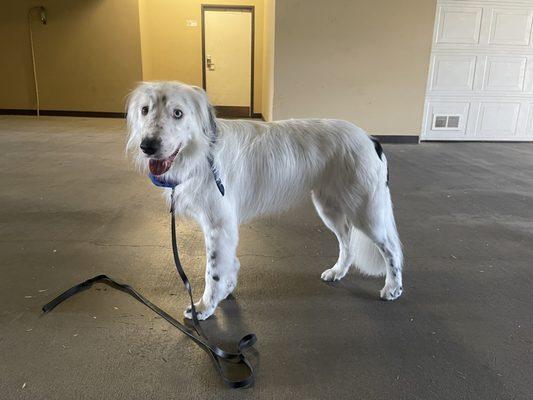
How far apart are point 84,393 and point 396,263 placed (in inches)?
64.6

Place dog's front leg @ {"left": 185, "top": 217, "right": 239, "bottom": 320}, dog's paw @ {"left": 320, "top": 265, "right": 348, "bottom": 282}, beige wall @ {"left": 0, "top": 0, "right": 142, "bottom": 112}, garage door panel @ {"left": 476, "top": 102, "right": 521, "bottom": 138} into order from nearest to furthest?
1. dog's front leg @ {"left": 185, "top": 217, "right": 239, "bottom": 320}
2. dog's paw @ {"left": 320, "top": 265, "right": 348, "bottom": 282}
3. garage door panel @ {"left": 476, "top": 102, "right": 521, "bottom": 138}
4. beige wall @ {"left": 0, "top": 0, "right": 142, "bottom": 112}

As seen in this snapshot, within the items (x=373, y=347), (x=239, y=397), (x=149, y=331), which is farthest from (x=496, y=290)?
(x=149, y=331)

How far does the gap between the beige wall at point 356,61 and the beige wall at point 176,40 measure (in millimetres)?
2998

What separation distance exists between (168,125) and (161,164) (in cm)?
17

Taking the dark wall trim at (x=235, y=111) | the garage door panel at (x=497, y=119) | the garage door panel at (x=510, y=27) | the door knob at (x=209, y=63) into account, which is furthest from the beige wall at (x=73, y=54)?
the garage door panel at (x=497, y=119)

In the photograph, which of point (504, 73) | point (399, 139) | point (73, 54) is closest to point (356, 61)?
point (399, 139)

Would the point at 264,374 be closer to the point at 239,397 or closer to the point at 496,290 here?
the point at 239,397

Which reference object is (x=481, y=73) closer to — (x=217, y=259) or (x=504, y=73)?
(x=504, y=73)

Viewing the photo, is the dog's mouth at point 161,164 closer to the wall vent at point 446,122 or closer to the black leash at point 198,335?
the black leash at point 198,335

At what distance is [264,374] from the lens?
67.9 inches

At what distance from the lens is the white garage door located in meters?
7.09

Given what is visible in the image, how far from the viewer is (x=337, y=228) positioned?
248 cm

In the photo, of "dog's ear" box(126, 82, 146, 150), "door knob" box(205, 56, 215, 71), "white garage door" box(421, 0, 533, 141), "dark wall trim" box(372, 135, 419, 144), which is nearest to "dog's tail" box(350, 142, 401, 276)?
"dog's ear" box(126, 82, 146, 150)

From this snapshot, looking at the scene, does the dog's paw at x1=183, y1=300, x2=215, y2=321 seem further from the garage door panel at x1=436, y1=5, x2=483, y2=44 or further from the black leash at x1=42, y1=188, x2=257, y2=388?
the garage door panel at x1=436, y1=5, x2=483, y2=44
